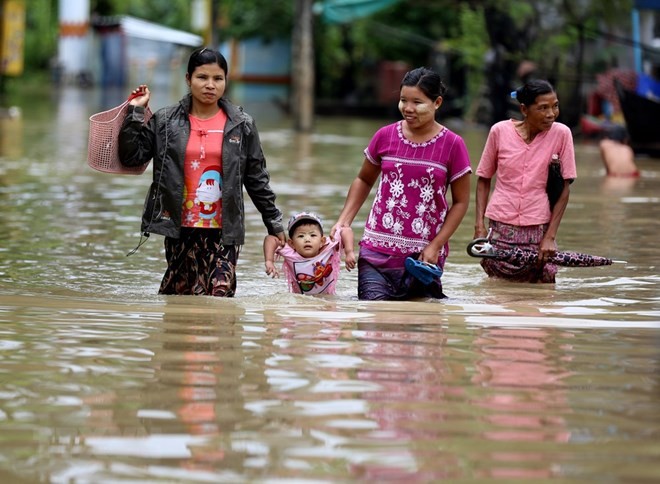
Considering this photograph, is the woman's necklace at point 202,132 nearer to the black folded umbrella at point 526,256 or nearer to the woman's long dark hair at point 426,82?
the woman's long dark hair at point 426,82

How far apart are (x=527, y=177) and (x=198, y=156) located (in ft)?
7.11

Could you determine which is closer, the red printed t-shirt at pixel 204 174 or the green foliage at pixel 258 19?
the red printed t-shirt at pixel 204 174

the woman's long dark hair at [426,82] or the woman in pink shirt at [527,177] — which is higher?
the woman's long dark hair at [426,82]

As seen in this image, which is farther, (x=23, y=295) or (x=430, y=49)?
(x=430, y=49)

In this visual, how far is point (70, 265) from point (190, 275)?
211 cm

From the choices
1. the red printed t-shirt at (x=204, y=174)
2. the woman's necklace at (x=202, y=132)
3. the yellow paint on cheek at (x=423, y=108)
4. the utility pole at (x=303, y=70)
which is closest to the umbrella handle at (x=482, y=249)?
the yellow paint on cheek at (x=423, y=108)

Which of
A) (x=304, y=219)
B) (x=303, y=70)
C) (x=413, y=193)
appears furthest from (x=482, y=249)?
(x=303, y=70)

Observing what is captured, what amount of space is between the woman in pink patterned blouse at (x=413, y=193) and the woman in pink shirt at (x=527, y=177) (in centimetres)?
100

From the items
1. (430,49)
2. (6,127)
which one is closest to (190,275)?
(6,127)

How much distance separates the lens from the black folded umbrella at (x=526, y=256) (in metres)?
7.98

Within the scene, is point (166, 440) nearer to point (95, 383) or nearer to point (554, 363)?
point (95, 383)

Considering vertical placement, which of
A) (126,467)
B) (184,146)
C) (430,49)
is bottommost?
(126,467)

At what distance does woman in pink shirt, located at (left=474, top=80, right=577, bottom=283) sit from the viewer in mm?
7918

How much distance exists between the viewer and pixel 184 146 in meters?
6.78
